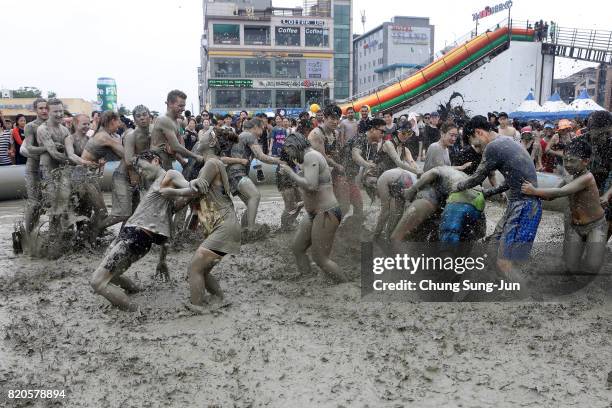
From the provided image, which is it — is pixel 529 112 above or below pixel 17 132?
above

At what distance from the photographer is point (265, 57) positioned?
56500 mm

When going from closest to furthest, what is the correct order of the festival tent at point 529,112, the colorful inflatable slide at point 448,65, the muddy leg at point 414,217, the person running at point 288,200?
the muddy leg at point 414,217, the person running at point 288,200, the festival tent at point 529,112, the colorful inflatable slide at point 448,65

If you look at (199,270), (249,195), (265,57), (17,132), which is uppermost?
(265,57)

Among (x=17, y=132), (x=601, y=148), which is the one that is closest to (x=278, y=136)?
(x=17, y=132)

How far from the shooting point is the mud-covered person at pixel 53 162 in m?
7.04

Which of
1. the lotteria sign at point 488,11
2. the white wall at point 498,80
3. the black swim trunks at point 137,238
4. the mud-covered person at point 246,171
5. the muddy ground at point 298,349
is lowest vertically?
the muddy ground at point 298,349

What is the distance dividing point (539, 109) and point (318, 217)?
21.0 metres

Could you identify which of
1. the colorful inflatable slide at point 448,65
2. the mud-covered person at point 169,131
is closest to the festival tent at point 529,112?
the colorful inflatable slide at point 448,65

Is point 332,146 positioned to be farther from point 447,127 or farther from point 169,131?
point 169,131

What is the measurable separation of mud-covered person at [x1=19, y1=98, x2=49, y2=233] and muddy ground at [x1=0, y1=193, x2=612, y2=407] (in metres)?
1.54

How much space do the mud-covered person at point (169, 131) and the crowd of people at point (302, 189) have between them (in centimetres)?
1

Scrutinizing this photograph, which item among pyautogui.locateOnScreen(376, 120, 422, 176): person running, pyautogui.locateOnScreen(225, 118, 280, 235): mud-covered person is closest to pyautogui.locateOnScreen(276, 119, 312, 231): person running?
pyautogui.locateOnScreen(225, 118, 280, 235): mud-covered person

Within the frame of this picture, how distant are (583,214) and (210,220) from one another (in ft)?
11.7

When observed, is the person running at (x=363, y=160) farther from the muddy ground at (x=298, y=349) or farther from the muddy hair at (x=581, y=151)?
the muddy hair at (x=581, y=151)
